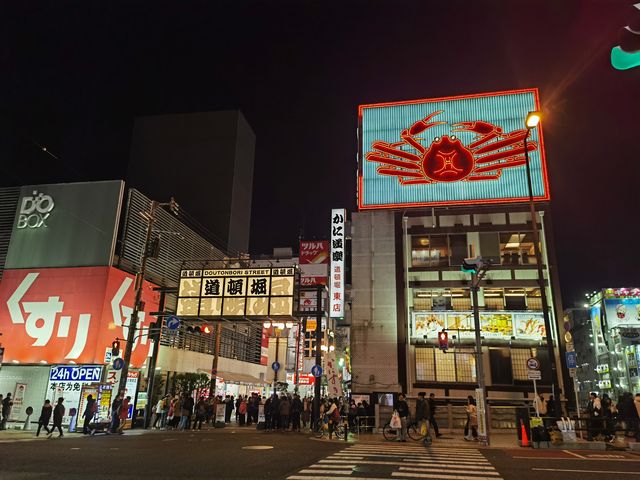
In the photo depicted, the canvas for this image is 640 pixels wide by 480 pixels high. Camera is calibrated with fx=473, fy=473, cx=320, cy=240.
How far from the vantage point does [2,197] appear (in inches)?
1217

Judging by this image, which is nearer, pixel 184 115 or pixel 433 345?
pixel 433 345

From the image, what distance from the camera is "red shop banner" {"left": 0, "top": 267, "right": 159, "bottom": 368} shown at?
2661cm

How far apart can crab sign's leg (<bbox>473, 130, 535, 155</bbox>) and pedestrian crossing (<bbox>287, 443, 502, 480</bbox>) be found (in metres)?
23.7

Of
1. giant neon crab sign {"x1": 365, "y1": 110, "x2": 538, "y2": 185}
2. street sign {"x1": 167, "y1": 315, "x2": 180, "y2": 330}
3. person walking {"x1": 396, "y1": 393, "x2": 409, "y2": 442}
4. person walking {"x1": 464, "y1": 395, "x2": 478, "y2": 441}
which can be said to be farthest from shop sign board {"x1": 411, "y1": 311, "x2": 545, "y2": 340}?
street sign {"x1": 167, "y1": 315, "x2": 180, "y2": 330}

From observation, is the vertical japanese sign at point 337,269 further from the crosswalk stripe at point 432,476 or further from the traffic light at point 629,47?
the traffic light at point 629,47

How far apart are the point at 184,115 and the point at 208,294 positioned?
157ft

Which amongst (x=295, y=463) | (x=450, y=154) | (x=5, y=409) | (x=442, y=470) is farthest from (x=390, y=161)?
(x=5, y=409)

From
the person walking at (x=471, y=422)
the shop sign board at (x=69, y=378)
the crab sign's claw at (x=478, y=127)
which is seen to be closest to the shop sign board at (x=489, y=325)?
the person walking at (x=471, y=422)

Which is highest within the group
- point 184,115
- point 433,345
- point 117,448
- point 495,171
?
point 184,115

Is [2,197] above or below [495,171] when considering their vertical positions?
below

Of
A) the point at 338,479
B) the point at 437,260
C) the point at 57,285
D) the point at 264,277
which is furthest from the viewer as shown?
the point at 437,260

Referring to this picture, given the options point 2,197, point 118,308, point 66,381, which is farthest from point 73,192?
point 66,381

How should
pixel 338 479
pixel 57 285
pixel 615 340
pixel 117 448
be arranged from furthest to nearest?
pixel 615 340, pixel 57 285, pixel 117 448, pixel 338 479

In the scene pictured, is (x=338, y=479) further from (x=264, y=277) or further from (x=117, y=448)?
(x=264, y=277)
